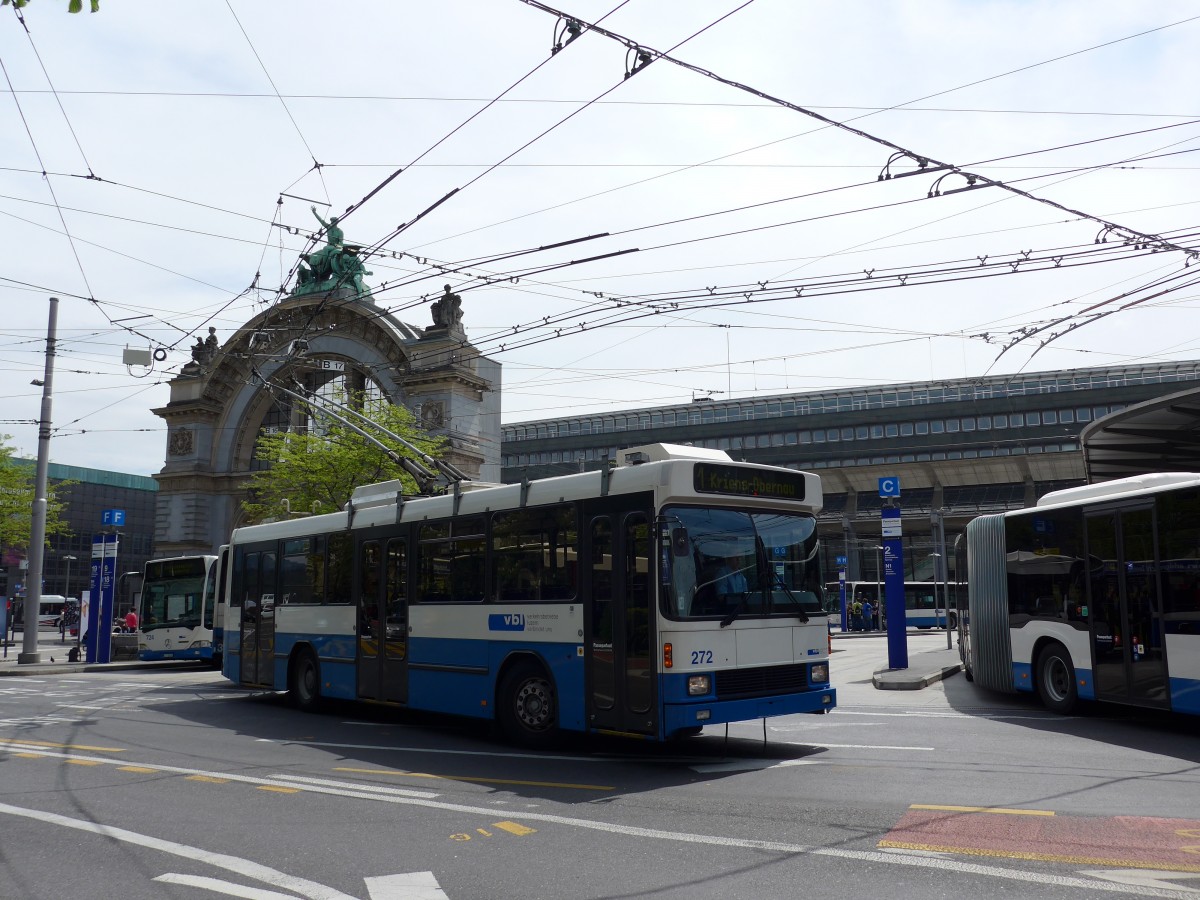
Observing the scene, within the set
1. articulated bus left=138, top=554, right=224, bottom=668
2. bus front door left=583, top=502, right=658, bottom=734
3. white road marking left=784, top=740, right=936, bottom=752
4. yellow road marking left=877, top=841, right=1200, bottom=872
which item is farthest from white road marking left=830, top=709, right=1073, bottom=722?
articulated bus left=138, top=554, right=224, bottom=668

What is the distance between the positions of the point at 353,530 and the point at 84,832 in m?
7.64

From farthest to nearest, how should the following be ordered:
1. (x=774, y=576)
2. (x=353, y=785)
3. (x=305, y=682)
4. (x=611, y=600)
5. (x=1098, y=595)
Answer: (x=305, y=682), (x=1098, y=595), (x=774, y=576), (x=611, y=600), (x=353, y=785)

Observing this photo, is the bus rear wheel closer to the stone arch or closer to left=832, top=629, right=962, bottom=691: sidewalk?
left=832, top=629, right=962, bottom=691: sidewalk

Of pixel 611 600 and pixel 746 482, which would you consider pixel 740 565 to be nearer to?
pixel 746 482

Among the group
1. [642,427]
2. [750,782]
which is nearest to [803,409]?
[642,427]

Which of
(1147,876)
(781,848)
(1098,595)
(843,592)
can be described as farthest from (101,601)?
(843,592)

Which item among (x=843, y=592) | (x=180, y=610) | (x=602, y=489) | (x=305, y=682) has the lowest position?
(x=305, y=682)

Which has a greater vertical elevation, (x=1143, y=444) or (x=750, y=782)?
(x=1143, y=444)

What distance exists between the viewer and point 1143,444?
2195cm

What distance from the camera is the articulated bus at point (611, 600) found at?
10312 millimetres

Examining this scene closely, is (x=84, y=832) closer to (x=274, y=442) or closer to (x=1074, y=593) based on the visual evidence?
(x=1074, y=593)

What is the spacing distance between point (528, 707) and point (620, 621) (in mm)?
1868

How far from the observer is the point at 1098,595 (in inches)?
519

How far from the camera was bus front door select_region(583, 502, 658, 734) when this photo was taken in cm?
1030
